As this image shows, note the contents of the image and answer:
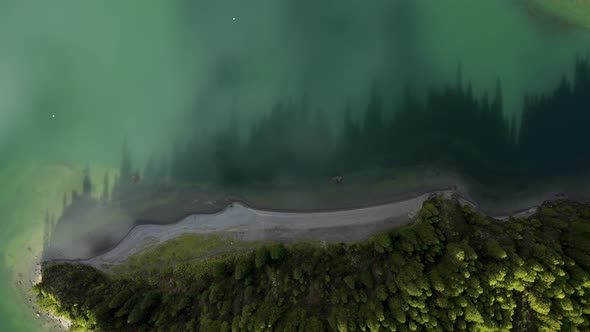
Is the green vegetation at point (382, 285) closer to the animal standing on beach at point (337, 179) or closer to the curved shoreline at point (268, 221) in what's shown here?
the curved shoreline at point (268, 221)

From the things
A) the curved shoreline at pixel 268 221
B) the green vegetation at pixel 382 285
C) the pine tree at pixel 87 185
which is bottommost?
the green vegetation at pixel 382 285

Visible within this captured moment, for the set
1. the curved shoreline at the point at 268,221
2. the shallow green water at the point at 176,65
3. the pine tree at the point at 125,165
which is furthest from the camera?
the pine tree at the point at 125,165

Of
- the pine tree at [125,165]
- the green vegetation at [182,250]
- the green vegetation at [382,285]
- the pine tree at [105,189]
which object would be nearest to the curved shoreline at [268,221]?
the green vegetation at [182,250]

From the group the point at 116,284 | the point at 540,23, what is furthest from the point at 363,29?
the point at 116,284

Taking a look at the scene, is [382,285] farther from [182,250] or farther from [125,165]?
[125,165]

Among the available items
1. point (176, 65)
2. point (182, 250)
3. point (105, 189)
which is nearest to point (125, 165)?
point (105, 189)

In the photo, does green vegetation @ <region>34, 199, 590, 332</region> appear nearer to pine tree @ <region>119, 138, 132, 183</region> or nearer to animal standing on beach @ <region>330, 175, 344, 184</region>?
animal standing on beach @ <region>330, 175, 344, 184</region>
